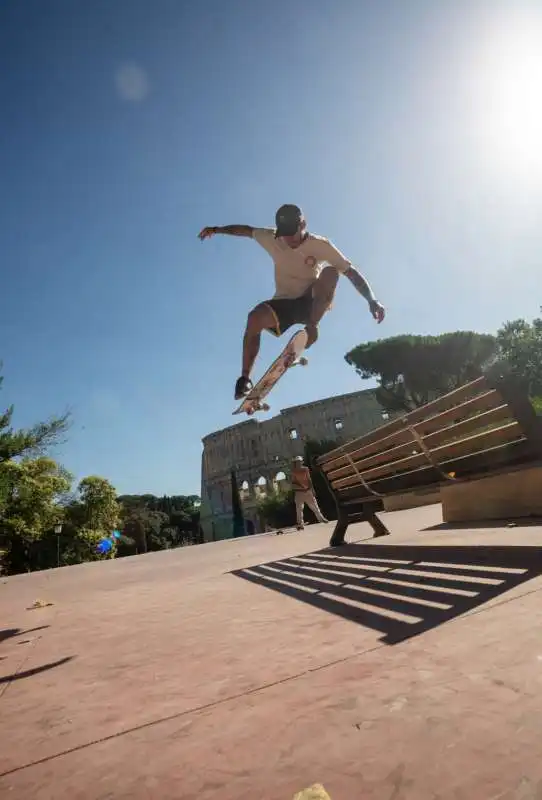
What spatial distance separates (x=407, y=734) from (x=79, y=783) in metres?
0.66

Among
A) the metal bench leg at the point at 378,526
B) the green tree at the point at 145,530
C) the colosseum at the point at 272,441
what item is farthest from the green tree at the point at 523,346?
the green tree at the point at 145,530

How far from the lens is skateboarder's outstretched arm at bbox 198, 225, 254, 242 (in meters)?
4.73

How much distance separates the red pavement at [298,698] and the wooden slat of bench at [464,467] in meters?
0.51

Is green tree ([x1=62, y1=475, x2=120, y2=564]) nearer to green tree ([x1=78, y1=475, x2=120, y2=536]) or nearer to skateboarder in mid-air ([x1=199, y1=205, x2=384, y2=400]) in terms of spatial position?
green tree ([x1=78, y1=475, x2=120, y2=536])

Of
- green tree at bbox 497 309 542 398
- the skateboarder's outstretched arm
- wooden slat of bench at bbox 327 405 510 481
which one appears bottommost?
wooden slat of bench at bbox 327 405 510 481

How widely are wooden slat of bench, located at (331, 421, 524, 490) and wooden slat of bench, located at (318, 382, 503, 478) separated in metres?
0.12

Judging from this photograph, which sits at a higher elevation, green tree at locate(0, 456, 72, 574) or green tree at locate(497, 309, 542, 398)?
green tree at locate(497, 309, 542, 398)

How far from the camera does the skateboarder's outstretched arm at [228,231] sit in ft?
15.5

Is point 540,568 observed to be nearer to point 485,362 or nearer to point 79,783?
point 79,783

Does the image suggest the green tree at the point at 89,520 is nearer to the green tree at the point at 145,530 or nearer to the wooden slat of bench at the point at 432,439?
the green tree at the point at 145,530

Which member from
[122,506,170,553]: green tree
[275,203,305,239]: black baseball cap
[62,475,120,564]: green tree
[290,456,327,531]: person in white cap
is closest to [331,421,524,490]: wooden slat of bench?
[275,203,305,239]: black baseball cap

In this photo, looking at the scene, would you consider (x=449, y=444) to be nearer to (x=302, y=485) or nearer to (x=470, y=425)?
(x=470, y=425)

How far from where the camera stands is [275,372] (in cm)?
533

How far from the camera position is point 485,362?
40.6 metres
